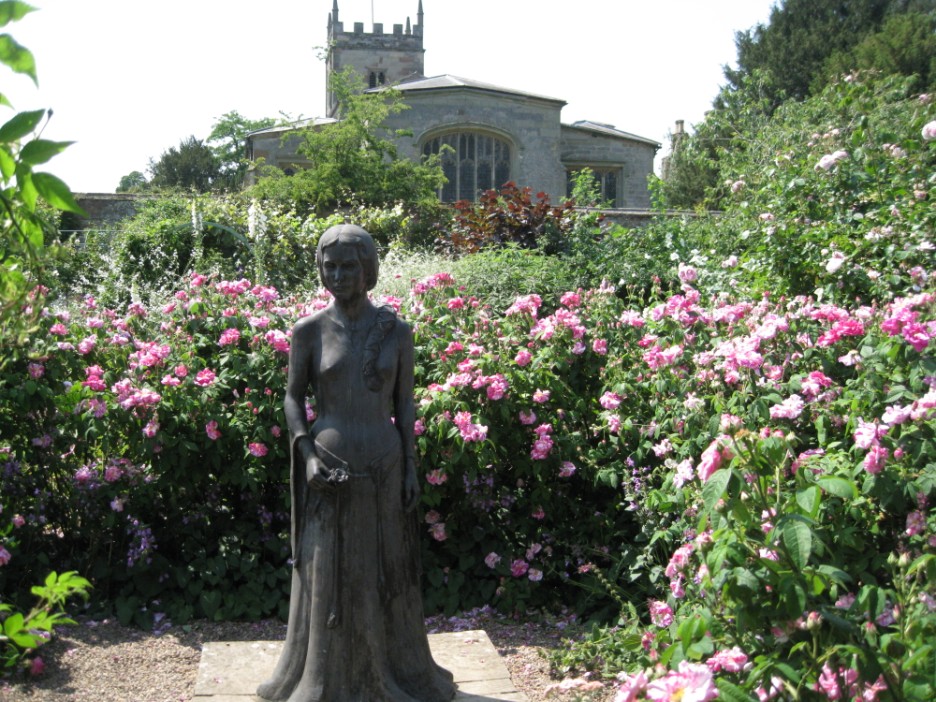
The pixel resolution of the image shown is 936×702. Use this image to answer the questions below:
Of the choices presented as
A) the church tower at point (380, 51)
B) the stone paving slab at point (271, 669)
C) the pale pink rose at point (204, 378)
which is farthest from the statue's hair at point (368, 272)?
the church tower at point (380, 51)

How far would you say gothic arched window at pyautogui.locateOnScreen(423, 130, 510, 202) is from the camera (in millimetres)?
33750

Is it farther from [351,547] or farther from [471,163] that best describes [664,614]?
[471,163]

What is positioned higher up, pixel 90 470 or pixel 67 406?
pixel 67 406

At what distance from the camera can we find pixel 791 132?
998 cm

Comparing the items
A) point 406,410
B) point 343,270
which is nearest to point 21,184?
point 343,270

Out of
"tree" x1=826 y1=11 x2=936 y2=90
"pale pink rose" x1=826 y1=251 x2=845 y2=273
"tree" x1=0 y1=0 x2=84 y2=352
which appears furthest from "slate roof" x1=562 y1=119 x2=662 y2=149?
"tree" x1=0 y1=0 x2=84 y2=352

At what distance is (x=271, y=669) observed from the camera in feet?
13.8

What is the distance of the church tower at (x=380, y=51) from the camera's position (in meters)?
56.8

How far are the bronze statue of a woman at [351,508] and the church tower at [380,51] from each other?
54787 millimetres

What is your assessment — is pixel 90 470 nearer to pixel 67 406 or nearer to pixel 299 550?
pixel 67 406

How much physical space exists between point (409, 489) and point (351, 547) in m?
0.30

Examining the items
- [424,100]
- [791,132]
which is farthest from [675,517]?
[424,100]

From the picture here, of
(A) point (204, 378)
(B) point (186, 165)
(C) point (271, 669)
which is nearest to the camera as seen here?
(C) point (271, 669)

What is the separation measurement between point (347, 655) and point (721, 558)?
160 cm
